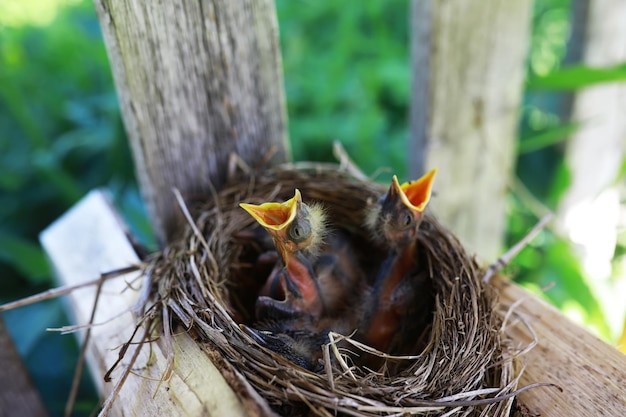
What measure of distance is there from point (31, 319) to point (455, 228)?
1555 millimetres

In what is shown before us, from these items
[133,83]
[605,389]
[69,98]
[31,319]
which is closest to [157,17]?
[133,83]

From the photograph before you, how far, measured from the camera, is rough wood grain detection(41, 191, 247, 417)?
764mm

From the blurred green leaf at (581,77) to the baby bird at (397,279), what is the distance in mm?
722

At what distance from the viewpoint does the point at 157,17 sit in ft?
3.20

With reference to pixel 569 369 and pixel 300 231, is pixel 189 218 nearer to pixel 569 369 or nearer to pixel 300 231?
pixel 300 231

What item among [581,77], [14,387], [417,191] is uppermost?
[581,77]

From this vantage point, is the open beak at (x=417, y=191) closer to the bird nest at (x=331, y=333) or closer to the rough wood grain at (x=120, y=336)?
the bird nest at (x=331, y=333)

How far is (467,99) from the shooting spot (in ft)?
5.18

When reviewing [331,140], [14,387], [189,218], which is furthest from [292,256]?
[331,140]

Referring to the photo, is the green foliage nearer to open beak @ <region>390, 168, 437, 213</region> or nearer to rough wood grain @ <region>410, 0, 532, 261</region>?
rough wood grain @ <region>410, 0, 532, 261</region>

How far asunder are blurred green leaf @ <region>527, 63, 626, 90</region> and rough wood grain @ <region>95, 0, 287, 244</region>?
83cm

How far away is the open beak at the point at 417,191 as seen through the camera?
1.01 meters

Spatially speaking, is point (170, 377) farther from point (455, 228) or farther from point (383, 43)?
point (383, 43)

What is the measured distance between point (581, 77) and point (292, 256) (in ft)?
3.31
